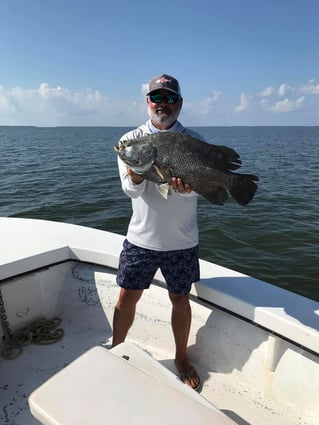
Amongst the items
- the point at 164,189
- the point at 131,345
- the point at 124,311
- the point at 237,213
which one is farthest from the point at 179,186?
the point at 237,213

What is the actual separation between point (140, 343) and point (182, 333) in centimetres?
70

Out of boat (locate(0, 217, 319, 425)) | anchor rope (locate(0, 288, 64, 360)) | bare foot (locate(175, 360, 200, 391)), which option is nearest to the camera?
boat (locate(0, 217, 319, 425))

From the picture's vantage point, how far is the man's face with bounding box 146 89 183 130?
2.41 metres

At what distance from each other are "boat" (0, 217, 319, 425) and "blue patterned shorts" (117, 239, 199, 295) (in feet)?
0.74

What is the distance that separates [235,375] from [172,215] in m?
1.47

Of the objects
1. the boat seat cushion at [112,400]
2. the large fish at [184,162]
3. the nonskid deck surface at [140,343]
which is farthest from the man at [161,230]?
the boat seat cushion at [112,400]

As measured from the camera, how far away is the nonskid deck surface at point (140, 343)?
8.63ft

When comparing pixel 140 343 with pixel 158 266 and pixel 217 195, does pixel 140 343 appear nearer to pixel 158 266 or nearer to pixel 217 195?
pixel 158 266

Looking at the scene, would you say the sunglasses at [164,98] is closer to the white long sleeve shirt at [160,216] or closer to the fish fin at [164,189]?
the white long sleeve shirt at [160,216]

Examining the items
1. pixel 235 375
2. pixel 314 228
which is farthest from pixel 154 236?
pixel 314 228

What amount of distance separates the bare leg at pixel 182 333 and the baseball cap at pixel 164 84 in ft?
5.03

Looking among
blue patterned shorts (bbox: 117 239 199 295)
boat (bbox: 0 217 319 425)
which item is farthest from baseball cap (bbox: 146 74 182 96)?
boat (bbox: 0 217 319 425)

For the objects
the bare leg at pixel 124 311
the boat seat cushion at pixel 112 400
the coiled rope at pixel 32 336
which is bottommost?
the coiled rope at pixel 32 336

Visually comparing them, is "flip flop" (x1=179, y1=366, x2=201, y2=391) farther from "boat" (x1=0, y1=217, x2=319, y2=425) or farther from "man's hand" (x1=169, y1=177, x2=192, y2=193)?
"man's hand" (x1=169, y1=177, x2=192, y2=193)
